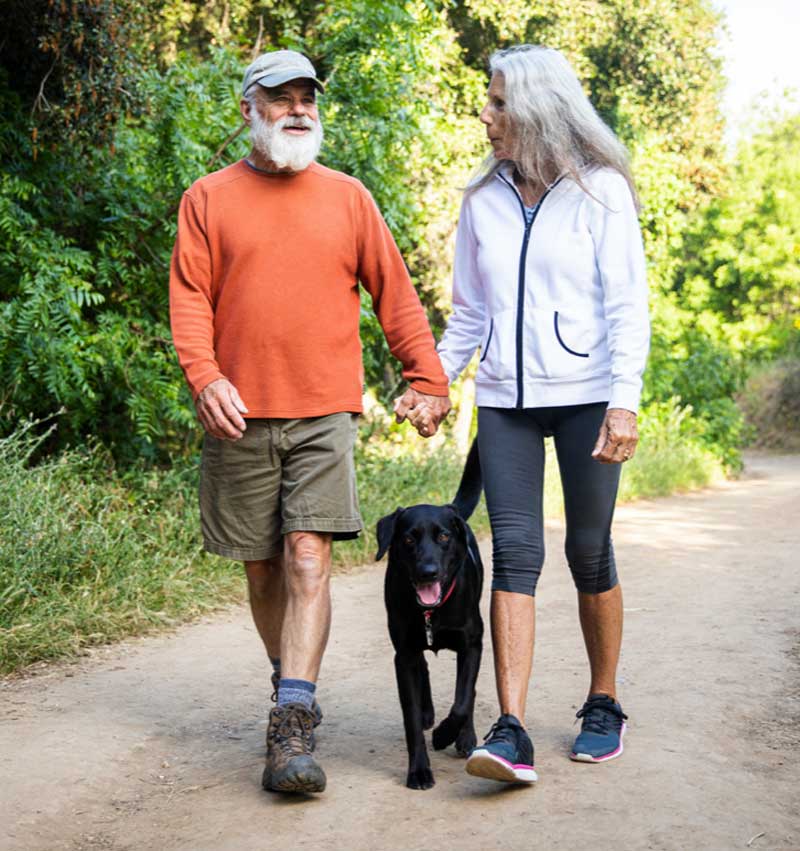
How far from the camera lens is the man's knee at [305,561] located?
12.2ft

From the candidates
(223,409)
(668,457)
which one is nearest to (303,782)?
(223,409)

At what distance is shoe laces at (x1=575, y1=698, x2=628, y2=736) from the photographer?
3.75 metres

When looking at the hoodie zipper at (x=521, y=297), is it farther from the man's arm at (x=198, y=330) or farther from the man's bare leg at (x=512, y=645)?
the man's arm at (x=198, y=330)

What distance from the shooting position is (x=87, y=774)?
371cm

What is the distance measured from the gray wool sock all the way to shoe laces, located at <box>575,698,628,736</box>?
0.91 metres

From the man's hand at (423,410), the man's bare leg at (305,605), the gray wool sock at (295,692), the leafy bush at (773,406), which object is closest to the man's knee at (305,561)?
the man's bare leg at (305,605)

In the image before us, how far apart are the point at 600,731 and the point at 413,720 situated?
0.63 meters

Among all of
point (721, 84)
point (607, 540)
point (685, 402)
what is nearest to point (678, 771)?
point (607, 540)

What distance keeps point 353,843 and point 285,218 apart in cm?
191

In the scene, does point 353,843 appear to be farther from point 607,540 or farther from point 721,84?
point 721,84

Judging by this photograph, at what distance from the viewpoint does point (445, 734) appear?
12.7ft

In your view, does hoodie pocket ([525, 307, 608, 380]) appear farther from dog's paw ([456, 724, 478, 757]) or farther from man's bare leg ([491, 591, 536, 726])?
dog's paw ([456, 724, 478, 757])

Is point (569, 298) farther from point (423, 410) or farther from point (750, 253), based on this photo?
point (750, 253)

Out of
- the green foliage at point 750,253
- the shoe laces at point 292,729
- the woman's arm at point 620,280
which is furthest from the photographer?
the green foliage at point 750,253
